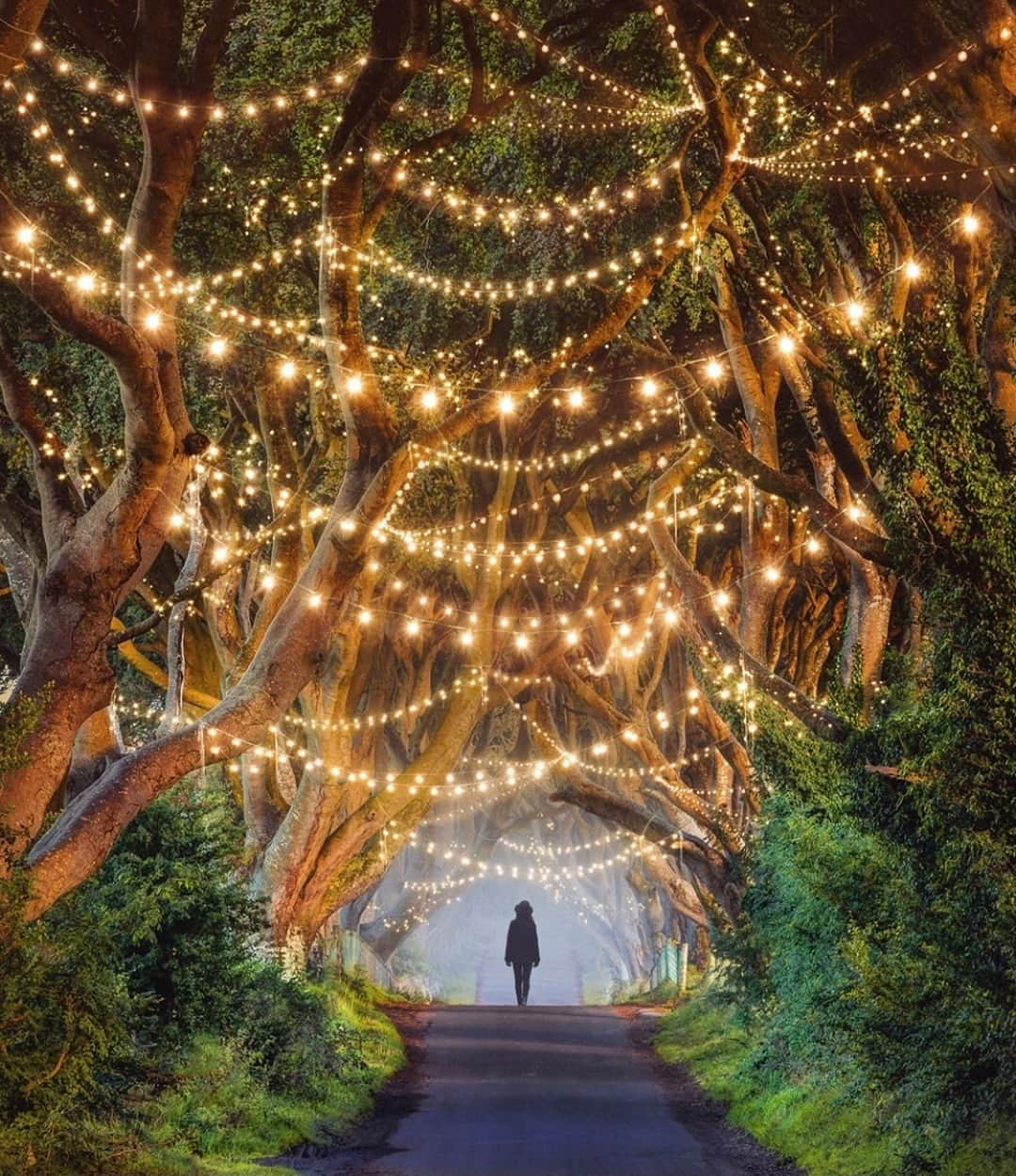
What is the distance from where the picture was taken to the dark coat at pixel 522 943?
26.2 m

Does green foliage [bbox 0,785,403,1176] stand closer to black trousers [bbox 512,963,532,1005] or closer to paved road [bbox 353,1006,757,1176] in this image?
paved road [bbox 353,1006,757,1176]

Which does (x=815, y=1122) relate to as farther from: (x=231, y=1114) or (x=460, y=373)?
(x=460, y=373)

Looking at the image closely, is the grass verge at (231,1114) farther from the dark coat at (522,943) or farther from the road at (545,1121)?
the dark coat at (522,943)

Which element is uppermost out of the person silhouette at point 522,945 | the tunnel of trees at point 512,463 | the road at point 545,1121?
the tunnel of trees at point 512,463

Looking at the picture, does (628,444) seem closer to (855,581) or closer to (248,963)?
(855,581)

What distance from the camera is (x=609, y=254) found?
15266 mm

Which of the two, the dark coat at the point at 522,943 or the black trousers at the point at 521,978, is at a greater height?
the dark coat at the point at 522,943

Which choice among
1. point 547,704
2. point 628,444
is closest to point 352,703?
point 628,444

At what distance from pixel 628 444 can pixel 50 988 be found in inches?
559

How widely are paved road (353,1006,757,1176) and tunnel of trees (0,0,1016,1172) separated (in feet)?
4.56

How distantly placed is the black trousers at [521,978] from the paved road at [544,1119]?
23.4ft

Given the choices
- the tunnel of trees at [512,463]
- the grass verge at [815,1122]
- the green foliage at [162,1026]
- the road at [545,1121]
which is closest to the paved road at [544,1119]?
the road at [545,1121]

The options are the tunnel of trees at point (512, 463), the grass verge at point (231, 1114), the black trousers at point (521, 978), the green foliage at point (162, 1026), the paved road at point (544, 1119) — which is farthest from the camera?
the black trousers at point (521, 978)

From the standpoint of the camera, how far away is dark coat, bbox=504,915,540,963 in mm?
26219
